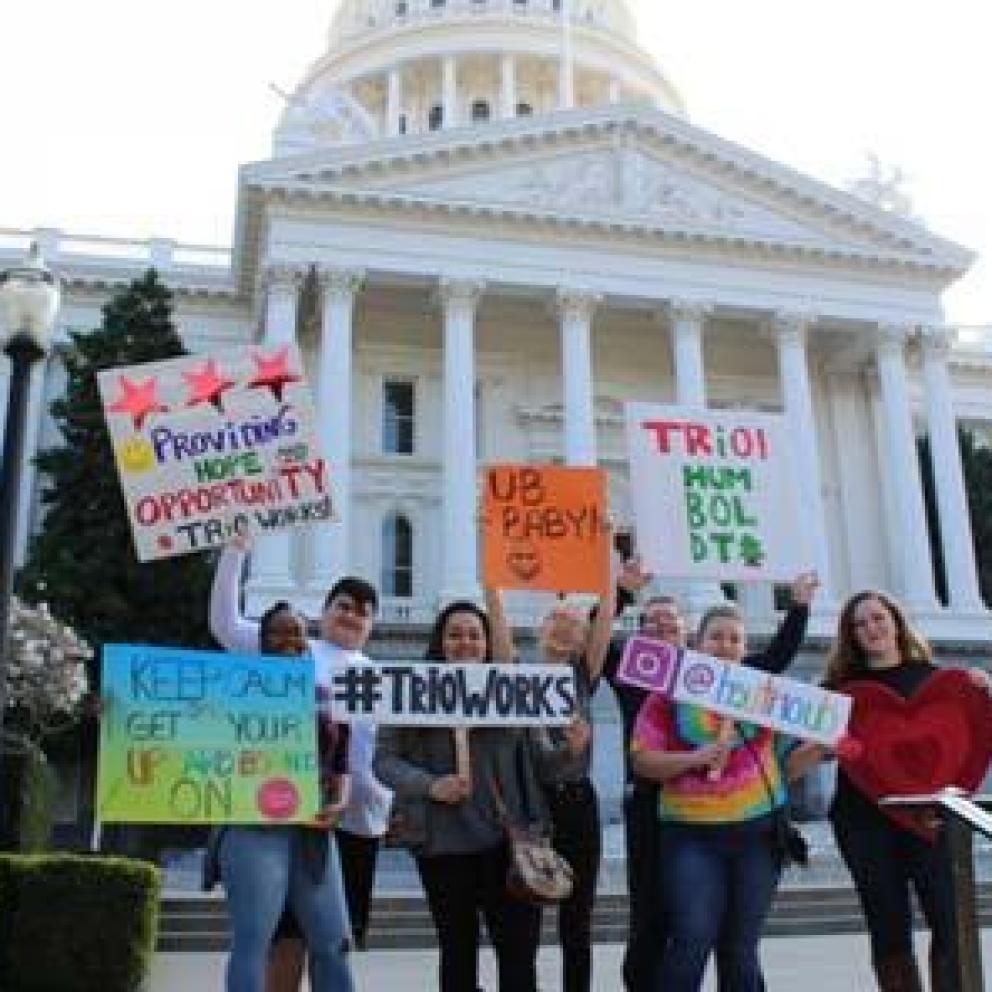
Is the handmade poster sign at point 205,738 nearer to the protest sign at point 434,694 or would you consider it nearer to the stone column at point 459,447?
the protest sign at point 434,694

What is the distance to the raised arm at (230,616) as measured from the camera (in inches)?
246

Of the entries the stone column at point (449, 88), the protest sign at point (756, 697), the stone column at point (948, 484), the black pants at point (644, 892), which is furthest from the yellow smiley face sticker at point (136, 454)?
the stone column at point (449, 88)

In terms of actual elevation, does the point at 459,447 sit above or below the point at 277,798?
above

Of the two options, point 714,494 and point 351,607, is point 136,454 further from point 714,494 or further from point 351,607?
point 714,494

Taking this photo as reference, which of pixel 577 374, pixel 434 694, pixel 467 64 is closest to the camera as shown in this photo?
pixel 434 694

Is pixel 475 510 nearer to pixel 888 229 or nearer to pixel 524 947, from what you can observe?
pixel 888 229

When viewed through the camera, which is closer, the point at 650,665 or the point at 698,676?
the point at 698,676

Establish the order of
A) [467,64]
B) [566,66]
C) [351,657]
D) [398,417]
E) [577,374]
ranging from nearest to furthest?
[351,657] < [577,374] < [398,417] < [566,66] < [467,64]

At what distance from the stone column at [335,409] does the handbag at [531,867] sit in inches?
885

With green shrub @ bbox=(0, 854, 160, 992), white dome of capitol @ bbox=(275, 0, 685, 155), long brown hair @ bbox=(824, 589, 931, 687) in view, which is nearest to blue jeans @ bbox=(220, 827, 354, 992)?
long brown hair @ bbox=(824, 589, 931, 687)

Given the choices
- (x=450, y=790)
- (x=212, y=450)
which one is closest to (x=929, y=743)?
(x=450, y=790)

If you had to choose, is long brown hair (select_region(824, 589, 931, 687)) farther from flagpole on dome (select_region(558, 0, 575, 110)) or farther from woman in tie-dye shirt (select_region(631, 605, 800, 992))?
flagpole on dome (select_region(558, 0, 575, 110))

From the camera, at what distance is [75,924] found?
972 centimetres

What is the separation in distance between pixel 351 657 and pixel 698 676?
60.7 inches
